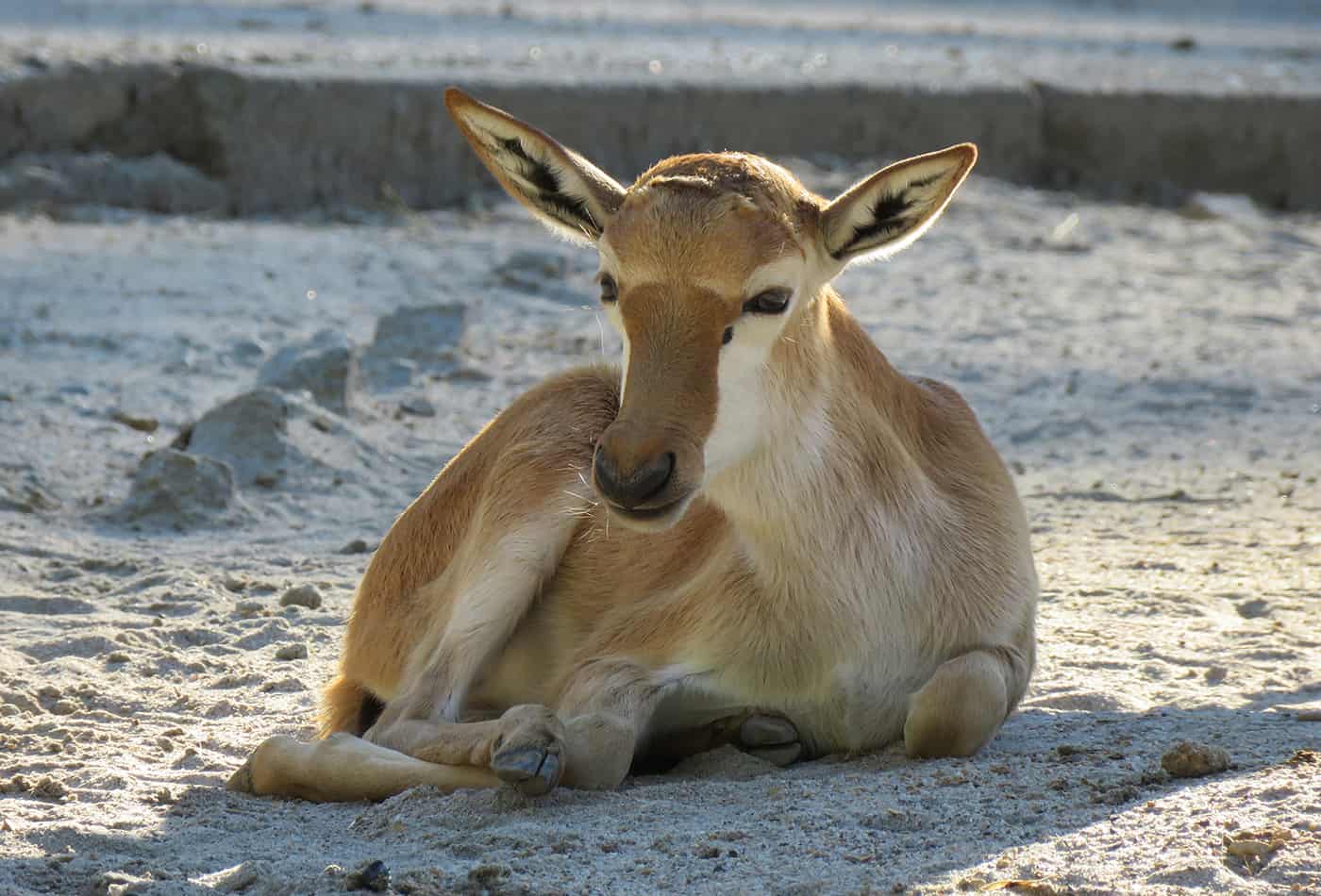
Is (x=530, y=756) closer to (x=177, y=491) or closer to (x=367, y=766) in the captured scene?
(x=367, y=766)

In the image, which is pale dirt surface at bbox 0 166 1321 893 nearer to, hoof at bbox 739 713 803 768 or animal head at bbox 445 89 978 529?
hoof at bbox 739 713 803 768

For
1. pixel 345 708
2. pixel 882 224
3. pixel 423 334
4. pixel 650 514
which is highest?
pixel 882 224

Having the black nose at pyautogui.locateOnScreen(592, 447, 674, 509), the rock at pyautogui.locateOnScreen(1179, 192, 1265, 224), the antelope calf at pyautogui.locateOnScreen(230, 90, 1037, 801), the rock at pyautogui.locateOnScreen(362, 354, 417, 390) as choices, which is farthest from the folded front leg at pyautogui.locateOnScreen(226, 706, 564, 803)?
the rock at pyautogui.locateOnScreen(1179, 192, 1265, 224)

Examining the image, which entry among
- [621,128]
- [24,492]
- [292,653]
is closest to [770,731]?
[292,653]

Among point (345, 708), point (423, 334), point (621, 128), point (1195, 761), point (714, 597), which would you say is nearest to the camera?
point (1195, 761)

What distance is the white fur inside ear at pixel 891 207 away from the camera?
14.1 ft

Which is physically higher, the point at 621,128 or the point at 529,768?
the point at 621,128

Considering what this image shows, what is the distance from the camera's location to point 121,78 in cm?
1042

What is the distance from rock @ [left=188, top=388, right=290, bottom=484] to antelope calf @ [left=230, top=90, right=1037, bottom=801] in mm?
2204

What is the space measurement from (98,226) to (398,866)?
7.04 metres

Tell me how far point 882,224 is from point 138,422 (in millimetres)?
4171

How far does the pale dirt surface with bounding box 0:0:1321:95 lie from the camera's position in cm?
1163

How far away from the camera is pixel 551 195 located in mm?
4754

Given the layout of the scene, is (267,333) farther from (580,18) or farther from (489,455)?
(580,18)
